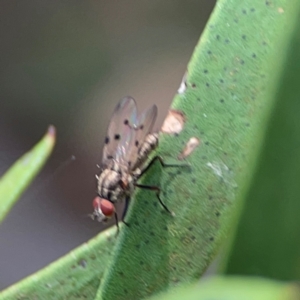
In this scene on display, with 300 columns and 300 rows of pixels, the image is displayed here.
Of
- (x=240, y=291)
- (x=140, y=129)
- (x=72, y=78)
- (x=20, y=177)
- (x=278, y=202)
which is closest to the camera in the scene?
(x=240, y=291)

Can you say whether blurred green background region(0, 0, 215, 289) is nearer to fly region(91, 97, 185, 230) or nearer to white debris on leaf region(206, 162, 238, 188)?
fly region(91, 97, 185, 230)

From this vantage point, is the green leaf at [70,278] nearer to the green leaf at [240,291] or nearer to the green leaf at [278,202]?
the green leaf at [278,202]

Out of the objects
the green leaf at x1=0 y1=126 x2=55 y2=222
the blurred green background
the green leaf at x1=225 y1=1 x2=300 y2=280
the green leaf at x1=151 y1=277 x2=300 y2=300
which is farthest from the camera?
the blurred green background

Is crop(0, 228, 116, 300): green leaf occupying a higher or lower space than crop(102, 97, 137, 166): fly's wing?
lower

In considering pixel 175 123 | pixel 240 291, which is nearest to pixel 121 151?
pixel 175 123

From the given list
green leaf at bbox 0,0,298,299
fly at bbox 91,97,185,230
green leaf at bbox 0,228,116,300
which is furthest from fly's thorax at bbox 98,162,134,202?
green leaf at bbox 0,0,298,299

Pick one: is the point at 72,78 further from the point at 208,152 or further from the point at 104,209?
the point at 208,152
